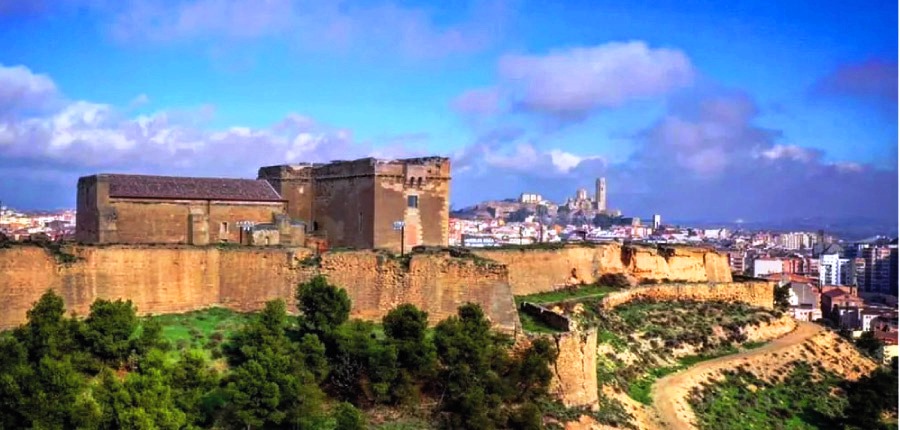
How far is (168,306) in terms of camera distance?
1978 centimetres

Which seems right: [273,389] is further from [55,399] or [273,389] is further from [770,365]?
[770,365]

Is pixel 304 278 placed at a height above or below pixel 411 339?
above

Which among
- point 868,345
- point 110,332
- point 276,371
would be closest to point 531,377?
point 276,371

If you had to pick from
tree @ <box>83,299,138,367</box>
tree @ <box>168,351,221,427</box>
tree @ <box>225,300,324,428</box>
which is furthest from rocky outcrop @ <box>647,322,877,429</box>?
tree @ <box>83,299,138,367</box>

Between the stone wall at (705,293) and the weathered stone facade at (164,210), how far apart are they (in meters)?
11.8

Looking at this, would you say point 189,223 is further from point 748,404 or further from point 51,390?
point 748,404

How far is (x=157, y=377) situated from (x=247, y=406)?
1.69m

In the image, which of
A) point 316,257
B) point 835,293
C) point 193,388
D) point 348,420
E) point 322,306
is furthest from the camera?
point 835,293

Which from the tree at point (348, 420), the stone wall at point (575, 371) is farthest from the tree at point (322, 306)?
the stone wall at point (575, 371)

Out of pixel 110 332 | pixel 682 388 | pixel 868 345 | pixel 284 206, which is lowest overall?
pixel 868 345

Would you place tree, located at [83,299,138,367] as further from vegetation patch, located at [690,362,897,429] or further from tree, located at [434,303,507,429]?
vegetation patch, located at [690,362,897,429]

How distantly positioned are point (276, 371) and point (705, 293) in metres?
22.4

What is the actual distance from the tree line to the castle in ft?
23.5

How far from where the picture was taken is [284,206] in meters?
29.5
